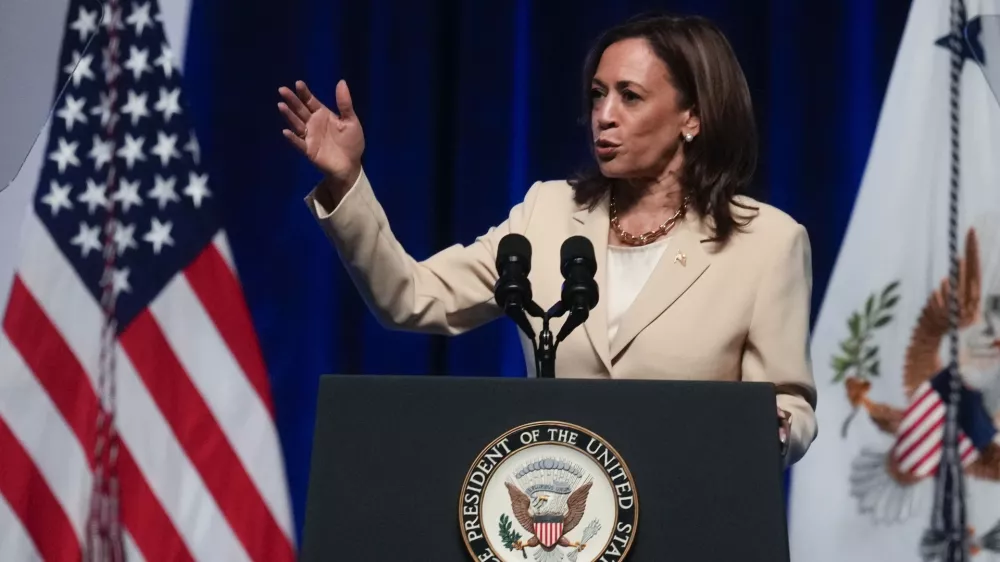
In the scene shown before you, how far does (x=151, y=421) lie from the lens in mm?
3039

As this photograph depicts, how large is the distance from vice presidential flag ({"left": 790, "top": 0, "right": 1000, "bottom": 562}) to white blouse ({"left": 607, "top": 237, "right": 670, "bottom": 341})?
1228mm

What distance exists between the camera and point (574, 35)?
10.4 feet

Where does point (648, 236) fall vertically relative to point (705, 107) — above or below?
below

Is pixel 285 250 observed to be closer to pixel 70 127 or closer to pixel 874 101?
pixel 70 127

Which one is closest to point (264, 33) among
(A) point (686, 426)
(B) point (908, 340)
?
(B) point (908, 340)

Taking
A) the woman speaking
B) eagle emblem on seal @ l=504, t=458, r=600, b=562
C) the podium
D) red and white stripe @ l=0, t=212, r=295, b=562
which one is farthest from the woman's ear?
red and white stripe @ l=0, t=212, r=295, b=562

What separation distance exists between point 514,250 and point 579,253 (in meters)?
0.08

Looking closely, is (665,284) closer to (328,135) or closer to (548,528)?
(328,135)

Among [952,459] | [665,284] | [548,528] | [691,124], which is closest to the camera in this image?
[548,528]

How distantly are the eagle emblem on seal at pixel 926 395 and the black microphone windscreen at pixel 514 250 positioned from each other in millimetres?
1740

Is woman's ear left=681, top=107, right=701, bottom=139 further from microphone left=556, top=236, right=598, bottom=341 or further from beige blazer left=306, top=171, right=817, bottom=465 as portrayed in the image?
microphone left=556, top=236, right=598, bottom=341

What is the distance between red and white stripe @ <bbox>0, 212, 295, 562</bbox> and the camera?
2.98 metres

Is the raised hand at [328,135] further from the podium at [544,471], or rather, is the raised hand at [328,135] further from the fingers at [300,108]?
the podium at [544,471]

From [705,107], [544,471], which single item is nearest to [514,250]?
[544,471]
